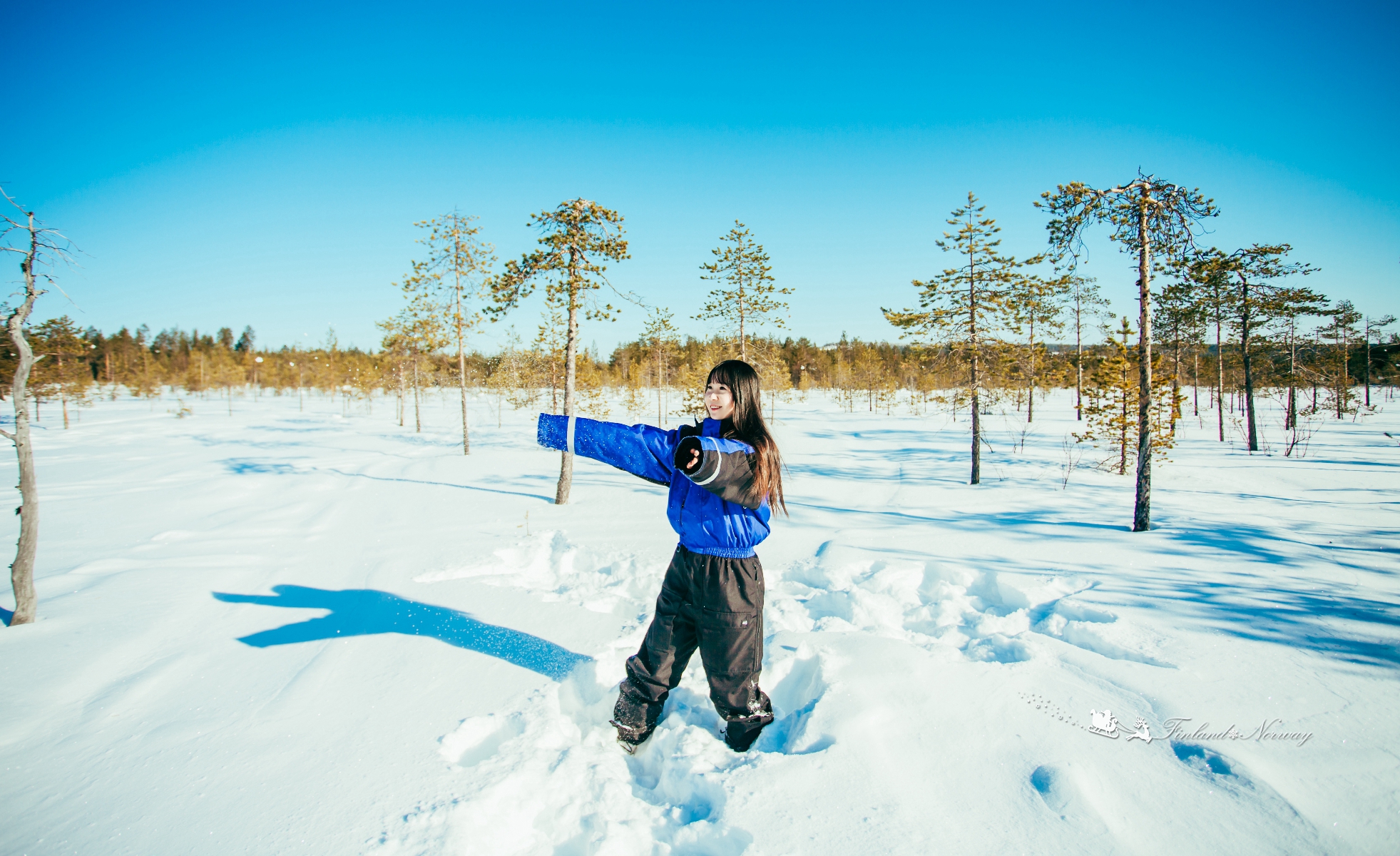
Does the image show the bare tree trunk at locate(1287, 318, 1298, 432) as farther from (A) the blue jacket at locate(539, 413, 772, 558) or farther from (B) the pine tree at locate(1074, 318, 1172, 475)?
(A) the blue jacket at locate(539, 413, 772, 558)

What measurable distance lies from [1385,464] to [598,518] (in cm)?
2211

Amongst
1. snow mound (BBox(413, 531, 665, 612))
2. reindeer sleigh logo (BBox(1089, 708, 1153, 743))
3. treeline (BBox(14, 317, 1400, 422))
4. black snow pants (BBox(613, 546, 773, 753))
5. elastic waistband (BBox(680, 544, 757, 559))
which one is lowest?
snow mound (BBox(413, 531, 665, 612))

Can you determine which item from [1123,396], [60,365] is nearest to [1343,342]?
[1123,396]

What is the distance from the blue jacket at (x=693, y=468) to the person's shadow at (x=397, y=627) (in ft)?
6.13

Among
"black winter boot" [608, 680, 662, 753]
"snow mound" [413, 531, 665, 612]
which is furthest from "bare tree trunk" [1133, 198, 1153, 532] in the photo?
"black winter boot" [608, 680, 662, 753]

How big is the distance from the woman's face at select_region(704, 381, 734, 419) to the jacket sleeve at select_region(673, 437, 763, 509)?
0.67ft

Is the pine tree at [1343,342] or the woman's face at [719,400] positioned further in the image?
the pine tree at [1343,342]

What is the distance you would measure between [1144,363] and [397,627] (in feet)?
35.9

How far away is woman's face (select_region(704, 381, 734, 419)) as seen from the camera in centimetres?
239

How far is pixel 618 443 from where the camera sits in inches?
89.7

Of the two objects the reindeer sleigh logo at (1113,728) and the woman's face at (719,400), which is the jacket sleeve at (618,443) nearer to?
the woman's face at (719,400)

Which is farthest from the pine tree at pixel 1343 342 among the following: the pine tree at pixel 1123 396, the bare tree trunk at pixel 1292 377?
the pine tree at pixel 1123 396

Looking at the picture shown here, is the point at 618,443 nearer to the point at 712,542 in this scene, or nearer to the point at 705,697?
the point at 712,542

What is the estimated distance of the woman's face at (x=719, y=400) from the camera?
2.39 metres
